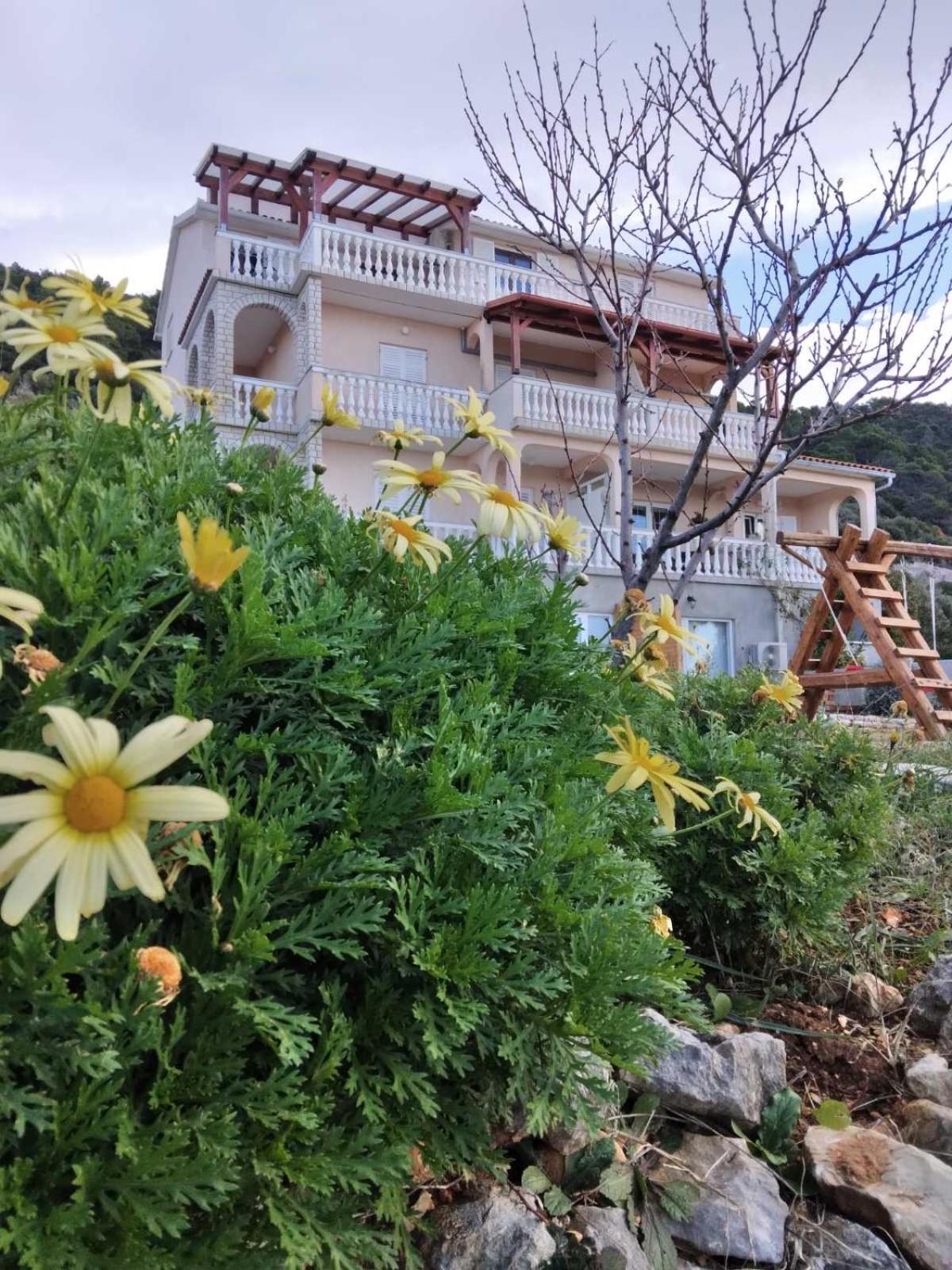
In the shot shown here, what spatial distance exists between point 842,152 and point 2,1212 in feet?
15.1

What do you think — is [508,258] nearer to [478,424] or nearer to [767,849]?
[767,849]

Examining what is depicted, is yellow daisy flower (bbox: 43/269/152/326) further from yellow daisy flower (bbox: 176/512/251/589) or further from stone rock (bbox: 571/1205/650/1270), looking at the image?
stone rock (bbox: 571/1205/650/1270)

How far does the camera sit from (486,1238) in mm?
1236

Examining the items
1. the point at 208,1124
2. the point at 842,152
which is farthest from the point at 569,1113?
the point at 842,152

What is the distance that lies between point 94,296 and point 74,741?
79 cm

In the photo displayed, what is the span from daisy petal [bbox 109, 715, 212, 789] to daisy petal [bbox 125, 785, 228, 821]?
0.05ft

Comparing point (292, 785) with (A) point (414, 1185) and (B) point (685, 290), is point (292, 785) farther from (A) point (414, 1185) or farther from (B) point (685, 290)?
(B) point (685, 290)

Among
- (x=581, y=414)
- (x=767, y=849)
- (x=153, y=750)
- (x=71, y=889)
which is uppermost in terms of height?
(x=581, y=414)

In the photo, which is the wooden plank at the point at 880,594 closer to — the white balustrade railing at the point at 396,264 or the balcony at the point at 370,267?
the balcony at the point at 370,267

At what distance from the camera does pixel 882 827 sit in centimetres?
270

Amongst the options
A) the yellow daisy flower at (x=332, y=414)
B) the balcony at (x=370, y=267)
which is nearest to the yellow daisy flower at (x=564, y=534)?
the yellow daisy flower at (x=332, y=414)

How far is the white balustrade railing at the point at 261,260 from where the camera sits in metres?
14.1

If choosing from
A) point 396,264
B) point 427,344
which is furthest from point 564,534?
point 427,344

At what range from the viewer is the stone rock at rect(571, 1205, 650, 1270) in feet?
4.17
